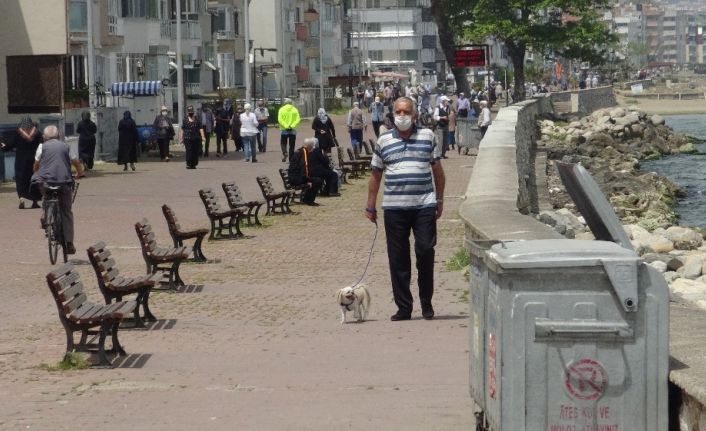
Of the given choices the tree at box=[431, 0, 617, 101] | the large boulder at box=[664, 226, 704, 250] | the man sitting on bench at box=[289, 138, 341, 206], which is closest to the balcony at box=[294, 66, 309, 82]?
the tree at box=[431, 0, 617, 101]

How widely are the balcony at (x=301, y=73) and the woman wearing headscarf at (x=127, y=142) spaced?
69.8 m

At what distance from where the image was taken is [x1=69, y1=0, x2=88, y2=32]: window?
164 feet

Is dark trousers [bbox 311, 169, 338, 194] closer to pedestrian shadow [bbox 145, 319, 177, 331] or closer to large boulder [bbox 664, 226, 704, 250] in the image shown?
large boulder [bbox 664, 226, 704, 250]

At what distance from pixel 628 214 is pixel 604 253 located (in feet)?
86.5

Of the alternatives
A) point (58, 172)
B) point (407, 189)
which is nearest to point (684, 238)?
point (58, 172)

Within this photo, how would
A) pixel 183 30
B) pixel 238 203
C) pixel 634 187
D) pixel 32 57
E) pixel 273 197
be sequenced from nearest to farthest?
1. pixel 238 203
2. pixel 273 197
3. pixel 634 187
4. pixel 32 57
5. pixel 183 30

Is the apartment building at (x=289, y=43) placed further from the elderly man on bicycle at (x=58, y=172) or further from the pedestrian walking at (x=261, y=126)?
the elderly man on bicycle at (x=58, y=172)

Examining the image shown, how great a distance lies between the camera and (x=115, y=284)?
1333 cm

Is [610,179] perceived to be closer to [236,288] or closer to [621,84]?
[236,288]

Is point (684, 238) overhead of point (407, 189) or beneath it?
beneath

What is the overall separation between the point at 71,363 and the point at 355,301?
283 centimetres

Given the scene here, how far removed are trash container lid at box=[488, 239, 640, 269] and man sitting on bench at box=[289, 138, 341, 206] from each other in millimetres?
21307

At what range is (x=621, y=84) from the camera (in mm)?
154750

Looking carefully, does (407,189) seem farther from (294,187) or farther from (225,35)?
(225,35)
